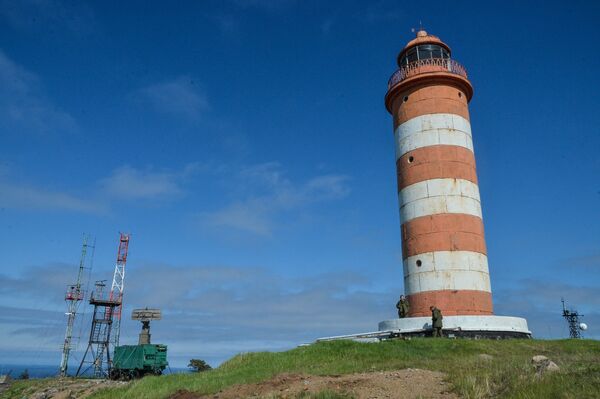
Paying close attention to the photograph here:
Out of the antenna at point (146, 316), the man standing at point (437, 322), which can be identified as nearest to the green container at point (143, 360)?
the antenna at point (146, 316)

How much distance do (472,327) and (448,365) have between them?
24.1ft

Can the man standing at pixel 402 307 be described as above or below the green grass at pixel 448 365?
above

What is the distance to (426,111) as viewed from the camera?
22438 millimetres

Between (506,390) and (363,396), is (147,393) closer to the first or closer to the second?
(363,396)

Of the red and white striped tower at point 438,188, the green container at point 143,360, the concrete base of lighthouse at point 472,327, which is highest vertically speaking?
the red and white striped tower at point 438,188

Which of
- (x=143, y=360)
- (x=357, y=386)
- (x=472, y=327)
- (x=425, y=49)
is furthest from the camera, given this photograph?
(x=143, y=360)

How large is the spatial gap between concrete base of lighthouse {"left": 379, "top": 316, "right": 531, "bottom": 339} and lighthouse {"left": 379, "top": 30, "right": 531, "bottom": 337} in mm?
40

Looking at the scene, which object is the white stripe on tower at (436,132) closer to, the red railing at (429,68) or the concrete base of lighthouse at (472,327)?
the red railing at (429,68)

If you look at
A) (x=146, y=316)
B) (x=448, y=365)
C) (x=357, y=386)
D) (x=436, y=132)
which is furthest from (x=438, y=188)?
(x=146, y=316)

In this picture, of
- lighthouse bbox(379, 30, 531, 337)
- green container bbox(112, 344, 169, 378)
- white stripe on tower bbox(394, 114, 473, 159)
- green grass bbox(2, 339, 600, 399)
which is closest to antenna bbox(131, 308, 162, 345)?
green container bbox(112, 344, 169, 378)

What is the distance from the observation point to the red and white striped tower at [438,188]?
66.6 ft

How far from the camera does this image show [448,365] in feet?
40.9

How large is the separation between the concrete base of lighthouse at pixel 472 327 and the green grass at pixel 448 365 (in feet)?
3.89

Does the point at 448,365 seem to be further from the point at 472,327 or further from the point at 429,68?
the point at 429,68
